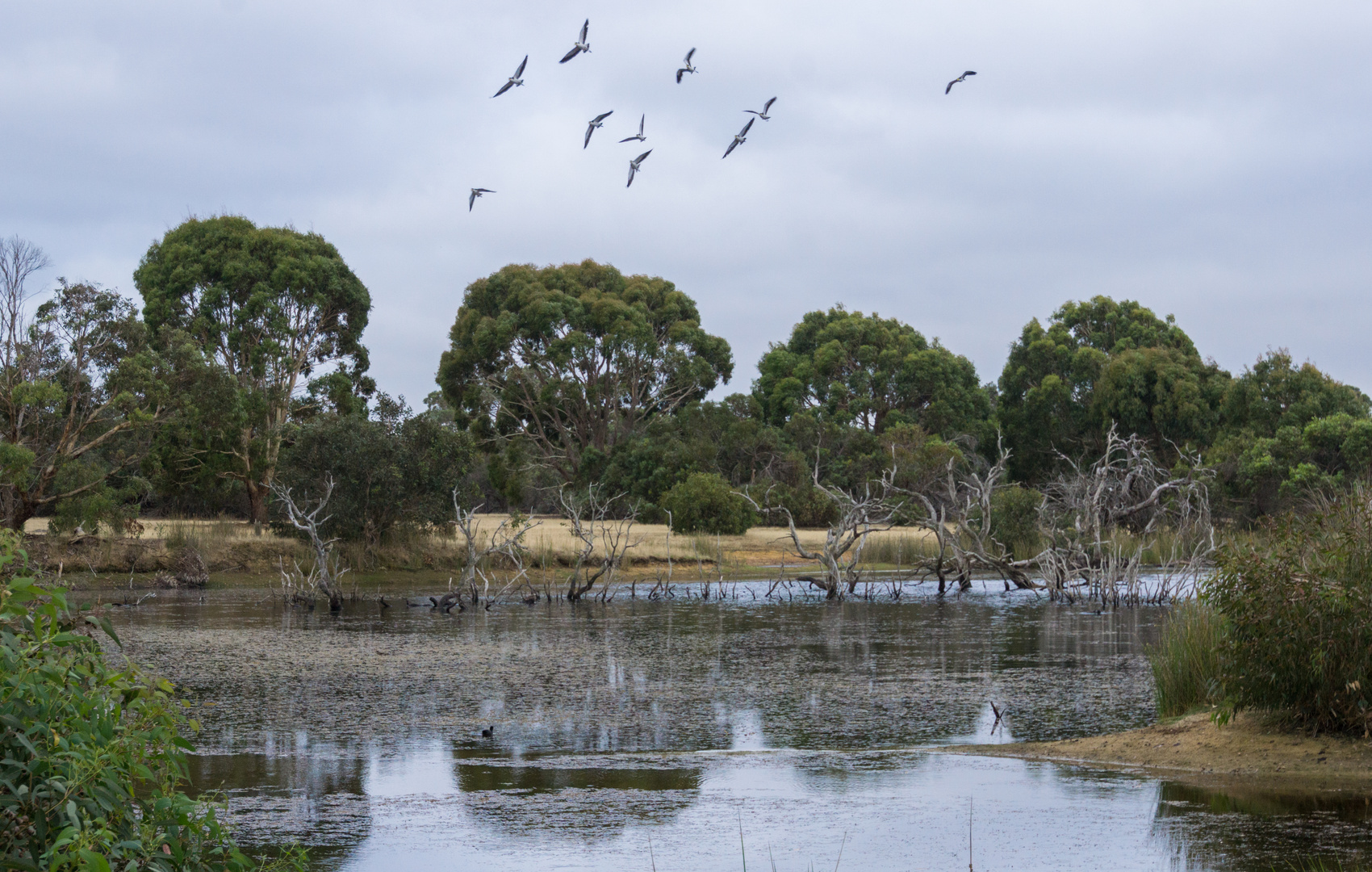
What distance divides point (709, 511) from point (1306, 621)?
3274 centimetres

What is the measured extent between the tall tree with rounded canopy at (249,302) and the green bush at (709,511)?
43.2ft

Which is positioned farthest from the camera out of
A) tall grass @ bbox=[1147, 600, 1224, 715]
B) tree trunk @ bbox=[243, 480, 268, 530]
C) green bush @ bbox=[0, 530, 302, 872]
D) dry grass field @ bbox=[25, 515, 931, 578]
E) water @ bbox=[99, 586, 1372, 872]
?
tree trunk @ bbox=[243, 480, 268, 530]

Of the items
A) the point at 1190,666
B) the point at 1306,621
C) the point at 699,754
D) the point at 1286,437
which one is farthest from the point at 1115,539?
the point at 699,754

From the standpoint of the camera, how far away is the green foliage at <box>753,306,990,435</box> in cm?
5994

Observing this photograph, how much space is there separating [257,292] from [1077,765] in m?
34.4

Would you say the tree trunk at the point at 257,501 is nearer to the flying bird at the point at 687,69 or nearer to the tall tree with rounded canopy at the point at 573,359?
the tall tree with rounded canopy at the point at 573,359

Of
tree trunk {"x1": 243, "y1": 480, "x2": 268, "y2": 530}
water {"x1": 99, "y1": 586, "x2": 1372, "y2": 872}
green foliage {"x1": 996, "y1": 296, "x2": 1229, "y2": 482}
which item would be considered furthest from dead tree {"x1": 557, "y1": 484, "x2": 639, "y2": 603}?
green foliage {"x1": 996, "y1": 296, "x2": 1229, "y2": 482}

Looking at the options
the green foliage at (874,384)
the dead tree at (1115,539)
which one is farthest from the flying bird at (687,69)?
the green foliage at (874,384)

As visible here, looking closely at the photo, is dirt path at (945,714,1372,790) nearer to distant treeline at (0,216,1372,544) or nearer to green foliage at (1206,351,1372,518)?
distant treeline at (0,216,1372,544)

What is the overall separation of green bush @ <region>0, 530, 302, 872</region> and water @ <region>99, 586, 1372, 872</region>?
0.79 meters

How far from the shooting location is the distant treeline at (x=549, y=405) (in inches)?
1156

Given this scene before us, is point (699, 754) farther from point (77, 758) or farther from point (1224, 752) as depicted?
point (77, 758)

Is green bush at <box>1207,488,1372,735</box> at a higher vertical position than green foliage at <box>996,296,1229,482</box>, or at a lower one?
lower

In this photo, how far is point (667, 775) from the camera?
30.9 ft
